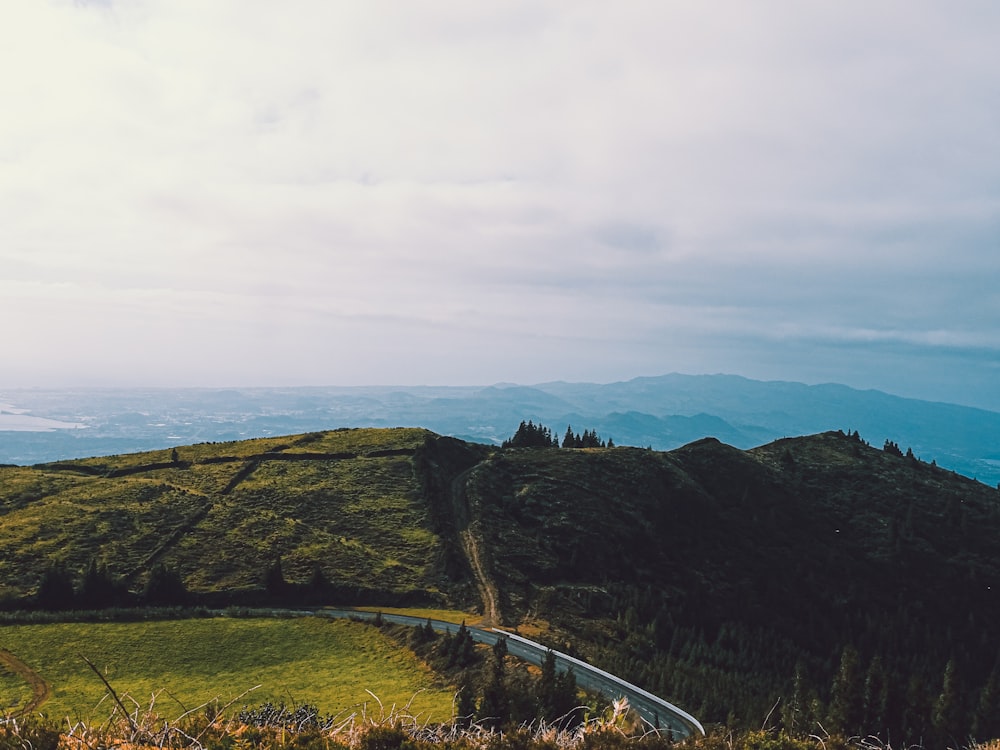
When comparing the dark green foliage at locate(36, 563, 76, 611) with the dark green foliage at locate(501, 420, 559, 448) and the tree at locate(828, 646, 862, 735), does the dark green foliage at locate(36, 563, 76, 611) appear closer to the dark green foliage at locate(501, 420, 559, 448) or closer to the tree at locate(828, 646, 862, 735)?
the tree at locate(828, 646, 862, 735)

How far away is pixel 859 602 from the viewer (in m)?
116

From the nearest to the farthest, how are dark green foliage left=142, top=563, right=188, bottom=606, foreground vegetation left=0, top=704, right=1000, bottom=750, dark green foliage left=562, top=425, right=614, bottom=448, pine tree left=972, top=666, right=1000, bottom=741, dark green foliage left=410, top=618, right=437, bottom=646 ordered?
foreground vegetation left=0, top=704, right=1000, bottom=750 → dark green foliage left=410, top=618, right=437, bottom=646 → pine tree left=972, top=666, right=1000, bottom=741 → dark green foliage left=142, top=563, right=188, bottom=606 → dark green foliage left=562, top=425, right=614, bottom=448

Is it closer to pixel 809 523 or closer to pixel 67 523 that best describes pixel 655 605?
pixel 809 523

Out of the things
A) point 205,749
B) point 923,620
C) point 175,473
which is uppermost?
point 205,749

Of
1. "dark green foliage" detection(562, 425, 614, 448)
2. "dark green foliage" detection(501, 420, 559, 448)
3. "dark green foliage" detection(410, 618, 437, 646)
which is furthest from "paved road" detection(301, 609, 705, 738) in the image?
"dark green foliage" detection(562, 425, 614, 448)

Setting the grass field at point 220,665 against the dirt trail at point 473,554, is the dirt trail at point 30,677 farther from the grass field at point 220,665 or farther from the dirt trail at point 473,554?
the dirt trail at point 473,554

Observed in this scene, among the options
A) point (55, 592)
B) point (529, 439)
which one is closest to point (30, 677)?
point (55, 592)

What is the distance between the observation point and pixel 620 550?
11100cm

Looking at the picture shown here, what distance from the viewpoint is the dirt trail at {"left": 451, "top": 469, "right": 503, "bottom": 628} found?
7740 cm

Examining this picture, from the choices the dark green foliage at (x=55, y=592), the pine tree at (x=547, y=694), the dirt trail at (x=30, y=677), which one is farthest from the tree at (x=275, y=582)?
the pine tree at (x=547, y=694)

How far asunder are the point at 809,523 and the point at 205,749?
149 m

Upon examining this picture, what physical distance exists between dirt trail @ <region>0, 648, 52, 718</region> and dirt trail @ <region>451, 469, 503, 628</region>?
40.6m

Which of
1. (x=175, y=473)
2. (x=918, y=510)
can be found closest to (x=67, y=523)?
(x=175, y=473)

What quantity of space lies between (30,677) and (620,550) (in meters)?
84.8
